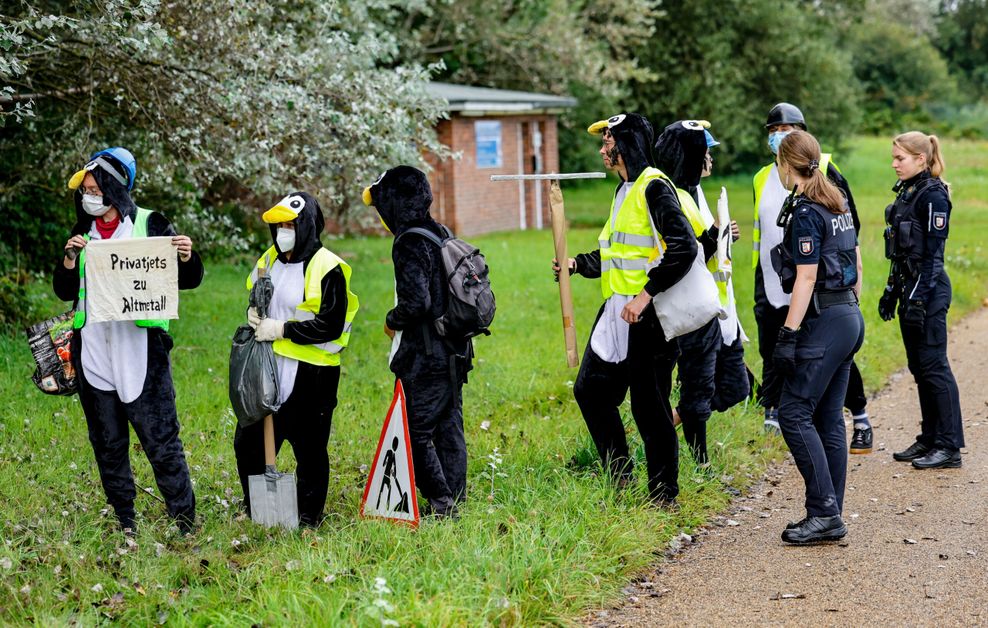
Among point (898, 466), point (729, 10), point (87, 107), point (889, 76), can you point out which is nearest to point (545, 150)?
point (729, 10)

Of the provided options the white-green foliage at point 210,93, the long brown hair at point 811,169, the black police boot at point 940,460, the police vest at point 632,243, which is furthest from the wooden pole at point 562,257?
the white-green foliage at point 210,93

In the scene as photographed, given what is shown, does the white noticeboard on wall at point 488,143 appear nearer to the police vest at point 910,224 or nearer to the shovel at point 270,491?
the police vest at point 910,224

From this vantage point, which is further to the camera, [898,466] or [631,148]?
[898,466]

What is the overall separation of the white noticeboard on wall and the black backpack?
18.9 meters

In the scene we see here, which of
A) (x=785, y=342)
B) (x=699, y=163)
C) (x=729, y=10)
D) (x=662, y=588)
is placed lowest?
(x=662, y=588)

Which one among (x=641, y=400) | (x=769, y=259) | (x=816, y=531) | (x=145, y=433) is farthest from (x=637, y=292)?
(x=145, y=433)

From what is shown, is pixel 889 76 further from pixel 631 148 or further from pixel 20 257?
pixel 631 148

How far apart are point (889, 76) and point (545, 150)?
128 ft

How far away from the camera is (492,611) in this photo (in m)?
4.58

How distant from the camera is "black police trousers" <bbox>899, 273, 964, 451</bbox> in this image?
7.18 meters

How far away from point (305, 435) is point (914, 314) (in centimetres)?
371

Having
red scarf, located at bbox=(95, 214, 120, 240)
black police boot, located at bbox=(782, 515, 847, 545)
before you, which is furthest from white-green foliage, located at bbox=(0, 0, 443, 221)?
black police boot, located at bbox=(782, 515, 847, 545)

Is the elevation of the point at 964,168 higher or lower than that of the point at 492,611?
higher

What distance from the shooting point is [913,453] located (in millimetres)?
7367
